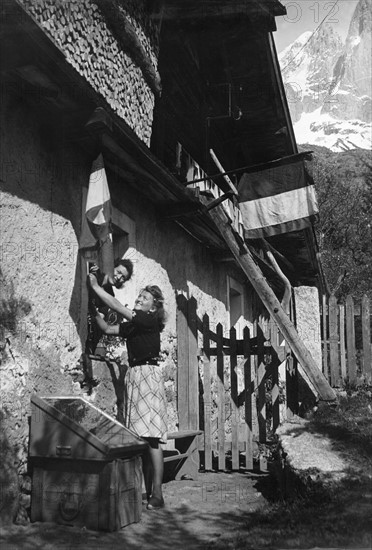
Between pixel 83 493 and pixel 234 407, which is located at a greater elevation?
pixel 234 407

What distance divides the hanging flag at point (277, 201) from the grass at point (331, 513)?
3351 millimetres

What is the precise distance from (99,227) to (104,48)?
1618 mm

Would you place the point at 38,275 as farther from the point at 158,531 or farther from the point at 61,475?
the point at 158,531

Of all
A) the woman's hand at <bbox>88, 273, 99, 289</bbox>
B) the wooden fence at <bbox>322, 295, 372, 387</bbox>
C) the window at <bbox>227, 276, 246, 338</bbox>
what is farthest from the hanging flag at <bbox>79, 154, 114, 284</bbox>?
the window at <bbox>227, 276, 246, 338</bbox>

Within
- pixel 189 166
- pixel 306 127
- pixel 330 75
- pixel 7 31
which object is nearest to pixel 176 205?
pixel 189 166

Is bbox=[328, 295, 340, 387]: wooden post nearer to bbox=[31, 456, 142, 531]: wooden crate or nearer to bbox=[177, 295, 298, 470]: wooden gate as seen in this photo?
bbox=[177, 295, 298, 470]: wooden gate

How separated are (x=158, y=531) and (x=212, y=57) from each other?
645cm

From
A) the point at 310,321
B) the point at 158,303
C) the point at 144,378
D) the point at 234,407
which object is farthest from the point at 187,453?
the point at 310,321

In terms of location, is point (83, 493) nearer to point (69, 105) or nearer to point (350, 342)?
point (69, 105)

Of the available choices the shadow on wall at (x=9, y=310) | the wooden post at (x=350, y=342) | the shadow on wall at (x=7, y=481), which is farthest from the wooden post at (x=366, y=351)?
the shadow on wall at (x=7, y=481)

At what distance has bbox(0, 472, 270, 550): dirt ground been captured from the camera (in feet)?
11.8

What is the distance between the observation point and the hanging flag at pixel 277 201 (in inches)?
314

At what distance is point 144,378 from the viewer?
483cm

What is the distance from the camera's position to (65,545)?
3.53 m
